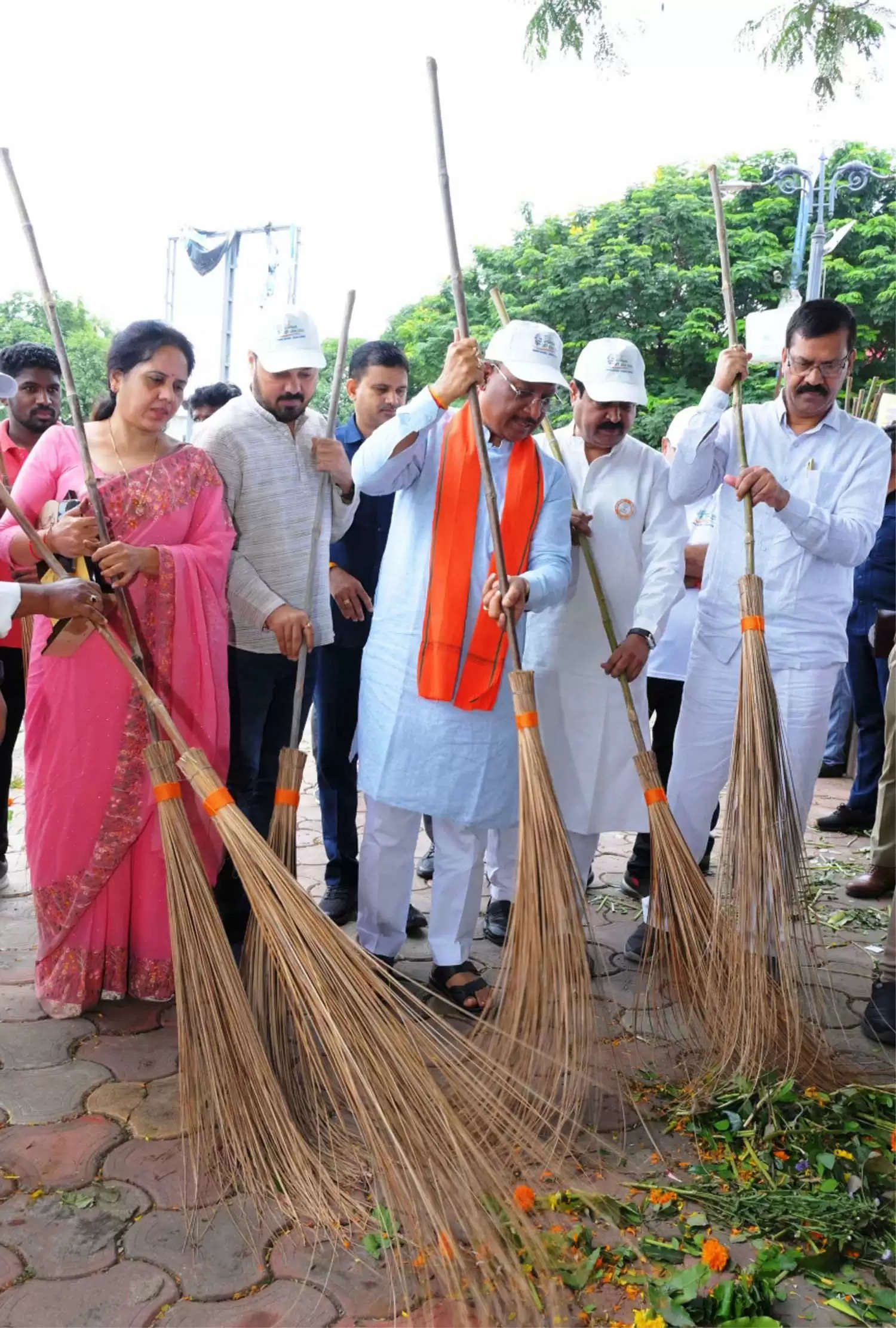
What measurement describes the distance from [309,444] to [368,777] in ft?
3.16

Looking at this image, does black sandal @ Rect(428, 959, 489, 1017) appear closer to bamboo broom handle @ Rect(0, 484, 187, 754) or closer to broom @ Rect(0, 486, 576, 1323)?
broom @ Rect(0, 486, 576, 1323)

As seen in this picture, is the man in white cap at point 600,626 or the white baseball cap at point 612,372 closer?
the white baseball cap at point 612,372

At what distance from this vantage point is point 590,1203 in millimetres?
1936

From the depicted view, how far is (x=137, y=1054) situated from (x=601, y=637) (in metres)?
1.67

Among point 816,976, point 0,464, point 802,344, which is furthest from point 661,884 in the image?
point 0,464

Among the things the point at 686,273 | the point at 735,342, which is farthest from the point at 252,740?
the point at 686,273

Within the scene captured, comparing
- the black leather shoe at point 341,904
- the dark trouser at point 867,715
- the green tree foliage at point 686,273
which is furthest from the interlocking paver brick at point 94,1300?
the green tree foliage at point 686,273

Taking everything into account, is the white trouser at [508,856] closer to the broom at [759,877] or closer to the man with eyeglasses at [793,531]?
the man with eyeglasses at [793,531]

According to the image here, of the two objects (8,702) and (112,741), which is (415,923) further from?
(8,702)

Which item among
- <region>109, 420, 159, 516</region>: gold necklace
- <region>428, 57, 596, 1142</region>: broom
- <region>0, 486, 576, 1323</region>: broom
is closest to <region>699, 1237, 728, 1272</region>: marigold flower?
<region>0, 486, 576, 1323</region>: broom

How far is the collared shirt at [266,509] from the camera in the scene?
119 inches

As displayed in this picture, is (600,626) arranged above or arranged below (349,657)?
above

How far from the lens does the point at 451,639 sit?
275 cm

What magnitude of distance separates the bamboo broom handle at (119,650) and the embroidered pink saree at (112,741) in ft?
0.57
